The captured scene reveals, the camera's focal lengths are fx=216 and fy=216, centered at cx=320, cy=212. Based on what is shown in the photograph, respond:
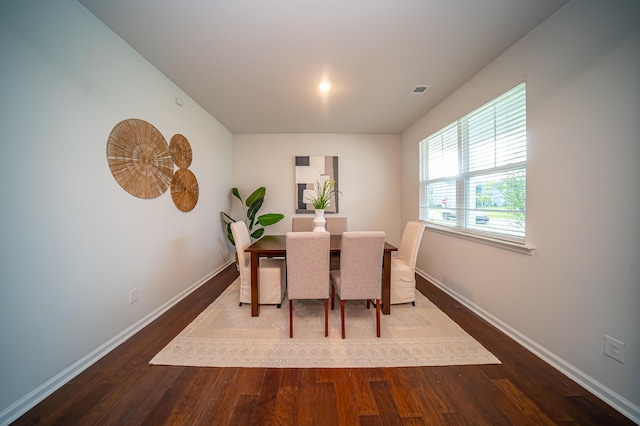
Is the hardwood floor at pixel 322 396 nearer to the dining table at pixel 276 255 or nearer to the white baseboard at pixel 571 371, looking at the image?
the white baseboard at pixel 571 371

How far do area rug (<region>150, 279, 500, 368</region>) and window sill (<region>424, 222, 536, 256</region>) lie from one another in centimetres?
84

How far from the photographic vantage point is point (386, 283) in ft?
7.21

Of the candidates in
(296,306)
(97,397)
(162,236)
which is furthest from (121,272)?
(296,306)

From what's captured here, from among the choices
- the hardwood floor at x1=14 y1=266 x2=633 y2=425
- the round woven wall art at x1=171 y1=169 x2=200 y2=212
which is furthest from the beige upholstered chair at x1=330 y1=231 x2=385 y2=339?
the round woven wall art at x1=171 y1=169 x2=200 y2=212

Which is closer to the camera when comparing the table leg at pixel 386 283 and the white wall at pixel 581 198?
the white wall at pixel 581 198

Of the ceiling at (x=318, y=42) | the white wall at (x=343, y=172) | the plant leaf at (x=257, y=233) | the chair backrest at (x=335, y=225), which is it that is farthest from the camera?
the white wall at (x=343, y=172)

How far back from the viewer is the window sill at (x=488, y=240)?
1763mm

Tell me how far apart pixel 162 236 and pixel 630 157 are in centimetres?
363

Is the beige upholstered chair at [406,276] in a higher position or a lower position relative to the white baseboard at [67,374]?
higher

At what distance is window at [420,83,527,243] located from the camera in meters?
1.87

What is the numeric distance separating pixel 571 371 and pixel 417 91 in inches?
113

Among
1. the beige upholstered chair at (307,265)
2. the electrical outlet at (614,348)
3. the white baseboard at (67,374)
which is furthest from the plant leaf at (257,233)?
the electrical outlet at (614,348)

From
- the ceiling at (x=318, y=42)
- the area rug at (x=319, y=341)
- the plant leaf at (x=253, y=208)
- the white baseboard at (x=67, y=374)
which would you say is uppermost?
the ceiling at (x=318, y=42)

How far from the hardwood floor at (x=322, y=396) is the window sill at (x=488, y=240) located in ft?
2.63
